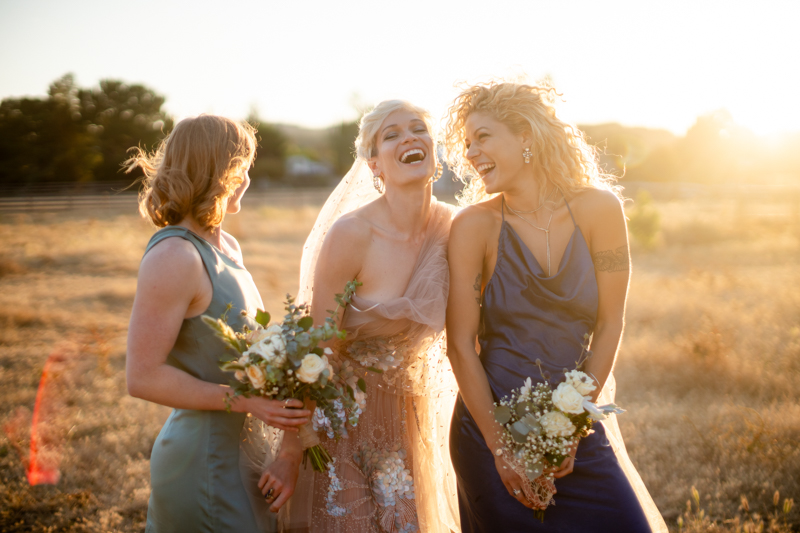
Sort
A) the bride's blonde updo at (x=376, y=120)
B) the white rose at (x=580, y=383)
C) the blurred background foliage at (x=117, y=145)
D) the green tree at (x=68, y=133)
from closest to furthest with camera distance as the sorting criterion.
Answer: the white rose at (x=580, y=383), the bride's blonde updo at (x=376, y=120), the blurred background foliage at (x=117, y=145), the green tree at (x=68, y=133)

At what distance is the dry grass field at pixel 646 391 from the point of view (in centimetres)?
391

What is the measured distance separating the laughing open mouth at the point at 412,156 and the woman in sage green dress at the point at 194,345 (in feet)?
2.70

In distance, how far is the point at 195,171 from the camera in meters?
2.34

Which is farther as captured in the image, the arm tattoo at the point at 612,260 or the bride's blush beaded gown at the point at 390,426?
the bride's blush beaded gown at the point at 390,426

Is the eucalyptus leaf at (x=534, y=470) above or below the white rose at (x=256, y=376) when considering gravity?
below

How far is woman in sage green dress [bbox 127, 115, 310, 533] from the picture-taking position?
2.15 metres

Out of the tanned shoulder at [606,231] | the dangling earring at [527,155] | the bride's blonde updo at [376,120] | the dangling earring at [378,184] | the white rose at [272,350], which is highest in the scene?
the bride's blonde updo at [376,120]

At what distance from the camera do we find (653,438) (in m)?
4.79

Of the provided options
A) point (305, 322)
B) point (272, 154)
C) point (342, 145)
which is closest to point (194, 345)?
point (305, 322)

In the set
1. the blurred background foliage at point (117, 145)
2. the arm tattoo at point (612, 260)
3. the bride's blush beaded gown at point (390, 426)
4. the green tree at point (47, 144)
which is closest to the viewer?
the arm tattoo at point (612, 260)

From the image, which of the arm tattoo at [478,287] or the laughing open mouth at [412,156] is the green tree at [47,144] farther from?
the arm tattoo at [478,287]

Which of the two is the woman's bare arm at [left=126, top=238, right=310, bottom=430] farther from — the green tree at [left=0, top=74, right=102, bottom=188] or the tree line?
the green tree at [left=0, top=74, right=102, bottom=188]

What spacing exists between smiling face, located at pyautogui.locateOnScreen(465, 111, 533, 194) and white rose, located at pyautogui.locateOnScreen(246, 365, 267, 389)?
1465 millimetres

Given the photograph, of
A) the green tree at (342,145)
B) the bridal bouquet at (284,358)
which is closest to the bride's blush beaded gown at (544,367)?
the bridal bouquet at (284,358)
